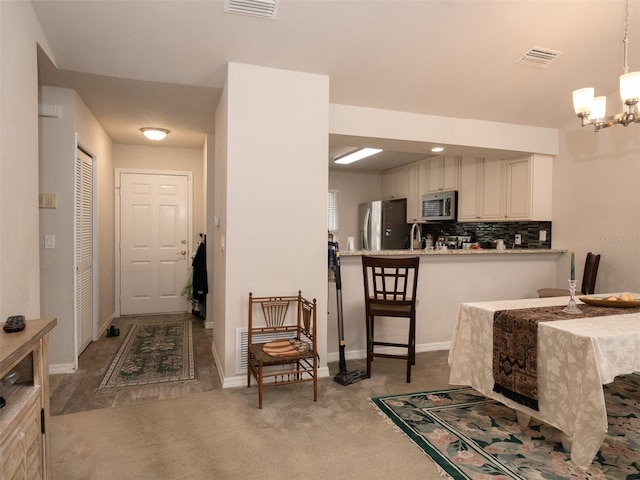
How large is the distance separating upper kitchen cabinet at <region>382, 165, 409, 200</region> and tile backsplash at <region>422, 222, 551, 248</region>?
759 mm

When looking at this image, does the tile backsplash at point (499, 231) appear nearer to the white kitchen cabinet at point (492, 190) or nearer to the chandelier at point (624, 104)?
the white kitchen cabinet at point (492, 190)

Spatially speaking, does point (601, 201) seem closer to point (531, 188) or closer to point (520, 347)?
point (531, 188)

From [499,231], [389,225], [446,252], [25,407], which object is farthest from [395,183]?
[25,407]

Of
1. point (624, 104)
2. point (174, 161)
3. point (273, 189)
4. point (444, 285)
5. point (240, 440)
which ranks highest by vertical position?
point (174, 161)

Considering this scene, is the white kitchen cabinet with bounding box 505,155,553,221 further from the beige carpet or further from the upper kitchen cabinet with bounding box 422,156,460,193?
the beige carpet

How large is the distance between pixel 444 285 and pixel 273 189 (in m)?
2.03

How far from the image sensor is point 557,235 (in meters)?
4.32

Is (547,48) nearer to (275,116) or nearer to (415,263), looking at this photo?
(415,263)

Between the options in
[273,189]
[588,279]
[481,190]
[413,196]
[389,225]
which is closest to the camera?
[273,189]

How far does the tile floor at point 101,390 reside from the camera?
8.83 feet

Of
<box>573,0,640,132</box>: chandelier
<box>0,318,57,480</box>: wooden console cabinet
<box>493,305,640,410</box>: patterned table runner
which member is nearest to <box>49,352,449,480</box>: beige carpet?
<box>0,318,57,480</box>: wooden console cabinet

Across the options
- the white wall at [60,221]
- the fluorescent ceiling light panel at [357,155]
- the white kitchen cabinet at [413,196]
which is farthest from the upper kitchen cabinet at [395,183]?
the white wall at [60,221]

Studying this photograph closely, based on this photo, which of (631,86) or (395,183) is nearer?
(631,86)

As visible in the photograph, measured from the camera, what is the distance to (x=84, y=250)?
3879 millimetres
